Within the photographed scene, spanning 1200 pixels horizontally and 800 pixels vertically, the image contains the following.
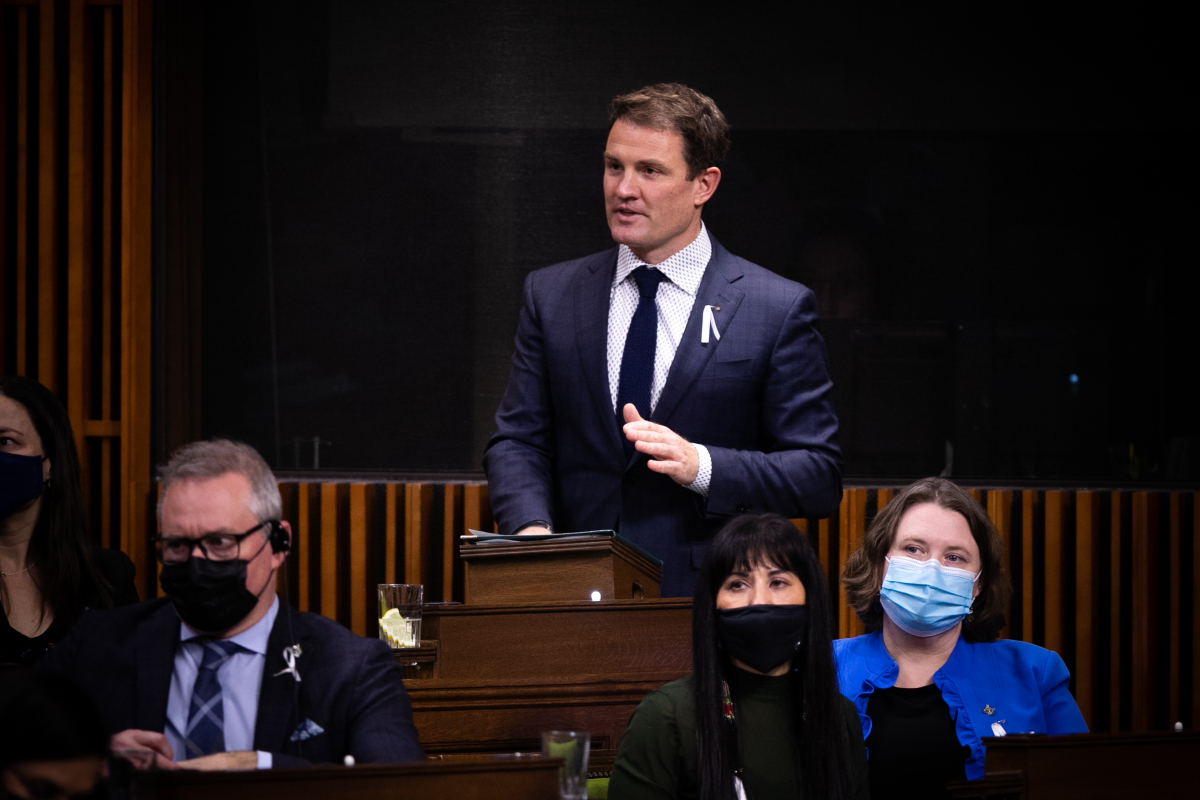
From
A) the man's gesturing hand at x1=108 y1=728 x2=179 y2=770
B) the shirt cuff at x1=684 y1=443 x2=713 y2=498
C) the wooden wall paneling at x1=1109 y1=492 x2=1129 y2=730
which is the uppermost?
the shirt cuff at x1=684 y1=443 x2=713 y2=498

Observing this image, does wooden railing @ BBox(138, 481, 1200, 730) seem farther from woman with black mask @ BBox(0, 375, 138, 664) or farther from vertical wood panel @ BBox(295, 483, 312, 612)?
woman with black mask @ BBox(0, 375, 138, 664)

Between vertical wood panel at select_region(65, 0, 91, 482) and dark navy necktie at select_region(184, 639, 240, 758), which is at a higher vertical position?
vertical wood panel at select_region(65, 0, 91, 482)

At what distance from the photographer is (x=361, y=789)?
1.69m

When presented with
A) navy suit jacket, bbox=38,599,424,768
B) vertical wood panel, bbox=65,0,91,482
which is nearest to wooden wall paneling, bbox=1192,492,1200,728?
navy suit jacket, bbox=38,599,424,768

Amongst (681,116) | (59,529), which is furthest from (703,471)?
(59,529)

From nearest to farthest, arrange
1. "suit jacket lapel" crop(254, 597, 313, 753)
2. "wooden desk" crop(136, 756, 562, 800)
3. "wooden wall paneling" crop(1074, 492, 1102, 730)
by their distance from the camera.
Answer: "wooden desk" crop(136, 756, 562, 800) < "suit jacket lapel" crop(254, 597, 313, 753) < "wooden wall paneling" crop(1074, 492, 1102, 730)

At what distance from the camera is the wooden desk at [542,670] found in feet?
7.89

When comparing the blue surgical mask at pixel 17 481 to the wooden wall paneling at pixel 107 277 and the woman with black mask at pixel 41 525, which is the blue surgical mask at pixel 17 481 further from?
the wooden wall paneling at pixel 107 277

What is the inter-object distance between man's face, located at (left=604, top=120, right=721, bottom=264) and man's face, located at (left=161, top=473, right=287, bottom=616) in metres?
1.12

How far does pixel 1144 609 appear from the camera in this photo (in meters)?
4.48

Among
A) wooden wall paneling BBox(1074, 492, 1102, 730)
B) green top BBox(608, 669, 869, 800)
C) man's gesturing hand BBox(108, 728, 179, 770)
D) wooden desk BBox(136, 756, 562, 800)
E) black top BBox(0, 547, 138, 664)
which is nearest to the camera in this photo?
wooden desk BBox(136, 756, 562, 800)

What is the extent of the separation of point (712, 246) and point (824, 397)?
44 cm

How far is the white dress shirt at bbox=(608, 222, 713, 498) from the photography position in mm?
2986

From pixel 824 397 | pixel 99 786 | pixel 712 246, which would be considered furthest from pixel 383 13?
pixel 99 786
